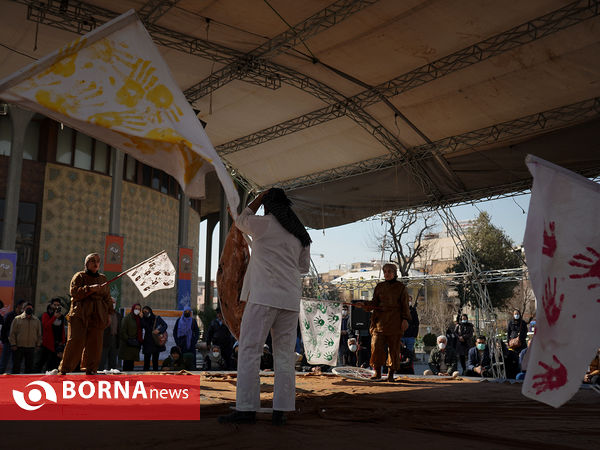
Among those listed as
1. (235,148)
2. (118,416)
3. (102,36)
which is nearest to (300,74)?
(235,148)

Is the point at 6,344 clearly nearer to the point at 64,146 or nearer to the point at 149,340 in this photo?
the point at 149,340

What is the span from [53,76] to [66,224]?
1823 cm

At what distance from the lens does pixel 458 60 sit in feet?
32.8

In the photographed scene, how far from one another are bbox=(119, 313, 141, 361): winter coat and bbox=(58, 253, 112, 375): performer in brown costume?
141 inches

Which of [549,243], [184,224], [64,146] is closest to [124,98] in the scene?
[549,243]

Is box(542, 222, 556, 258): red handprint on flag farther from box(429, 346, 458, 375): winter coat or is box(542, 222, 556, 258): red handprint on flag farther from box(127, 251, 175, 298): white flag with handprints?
box(429, 346, 458, 375): winter coat

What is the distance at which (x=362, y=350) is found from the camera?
12398 millimetres

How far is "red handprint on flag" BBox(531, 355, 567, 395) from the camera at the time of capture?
8.85 feet

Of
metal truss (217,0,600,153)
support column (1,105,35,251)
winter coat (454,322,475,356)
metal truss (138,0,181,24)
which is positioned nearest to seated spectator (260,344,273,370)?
winter coat (454,322,475,356)

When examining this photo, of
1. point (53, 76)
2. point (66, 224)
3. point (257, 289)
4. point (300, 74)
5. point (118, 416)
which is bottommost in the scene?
point (118, 416)

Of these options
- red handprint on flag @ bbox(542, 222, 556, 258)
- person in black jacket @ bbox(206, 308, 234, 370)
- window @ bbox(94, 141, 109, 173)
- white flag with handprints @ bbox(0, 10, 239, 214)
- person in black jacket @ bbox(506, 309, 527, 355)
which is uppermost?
window @ bbox(94, 141, 109, 173)

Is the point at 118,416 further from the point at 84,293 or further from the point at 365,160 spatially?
the point at 365,160

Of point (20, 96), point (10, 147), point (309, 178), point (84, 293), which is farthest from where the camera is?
point (10, 147)

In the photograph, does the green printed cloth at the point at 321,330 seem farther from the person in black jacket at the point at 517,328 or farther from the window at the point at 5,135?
the window at the point at 5,135
